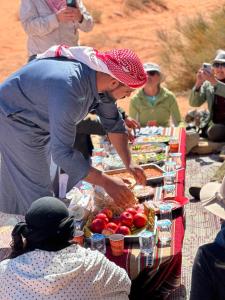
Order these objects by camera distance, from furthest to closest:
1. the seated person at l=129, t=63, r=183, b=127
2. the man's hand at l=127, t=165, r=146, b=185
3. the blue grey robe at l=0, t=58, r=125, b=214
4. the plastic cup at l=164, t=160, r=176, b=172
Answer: the seated person at l=129, t=63, r=183, b=127, the plastic cup at l=164, t=160, r=176, b=172, the man's hand at l=127, t=165, r=146, b=185, the blue grey robe at l=0, t=58, r=125, b=214

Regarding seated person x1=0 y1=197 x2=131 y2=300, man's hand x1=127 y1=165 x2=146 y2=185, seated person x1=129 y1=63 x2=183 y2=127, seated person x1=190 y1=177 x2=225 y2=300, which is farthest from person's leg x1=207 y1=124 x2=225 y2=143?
seated person x1=0 y1=197 x2=131 y2=300

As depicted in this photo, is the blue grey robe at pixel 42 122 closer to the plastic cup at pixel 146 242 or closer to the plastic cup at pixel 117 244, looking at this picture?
the plastic cup at pixel 117 244

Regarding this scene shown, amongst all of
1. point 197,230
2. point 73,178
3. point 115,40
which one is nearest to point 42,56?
point 73,178

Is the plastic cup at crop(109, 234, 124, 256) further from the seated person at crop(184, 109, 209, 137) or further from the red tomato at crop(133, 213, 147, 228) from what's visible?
the seated person at crop(184, 109, 209, 137)

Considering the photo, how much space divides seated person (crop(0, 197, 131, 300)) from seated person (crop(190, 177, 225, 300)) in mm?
445

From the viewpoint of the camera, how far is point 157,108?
19.5 ft

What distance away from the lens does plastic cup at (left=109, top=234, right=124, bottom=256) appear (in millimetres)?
3076

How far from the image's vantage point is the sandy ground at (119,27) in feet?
46.6

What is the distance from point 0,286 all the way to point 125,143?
159 cm

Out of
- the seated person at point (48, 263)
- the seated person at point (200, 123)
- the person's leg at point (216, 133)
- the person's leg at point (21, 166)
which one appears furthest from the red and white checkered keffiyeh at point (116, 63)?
the seated person at point (200, 123)

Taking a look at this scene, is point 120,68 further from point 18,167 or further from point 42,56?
point 18,167

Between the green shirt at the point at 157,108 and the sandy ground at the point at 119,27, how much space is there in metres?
6.38

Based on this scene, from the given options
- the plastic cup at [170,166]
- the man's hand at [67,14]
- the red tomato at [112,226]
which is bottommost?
the plastic cup at [170,166]

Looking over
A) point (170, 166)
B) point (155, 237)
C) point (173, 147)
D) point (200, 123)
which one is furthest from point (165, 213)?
point (200, 123)
